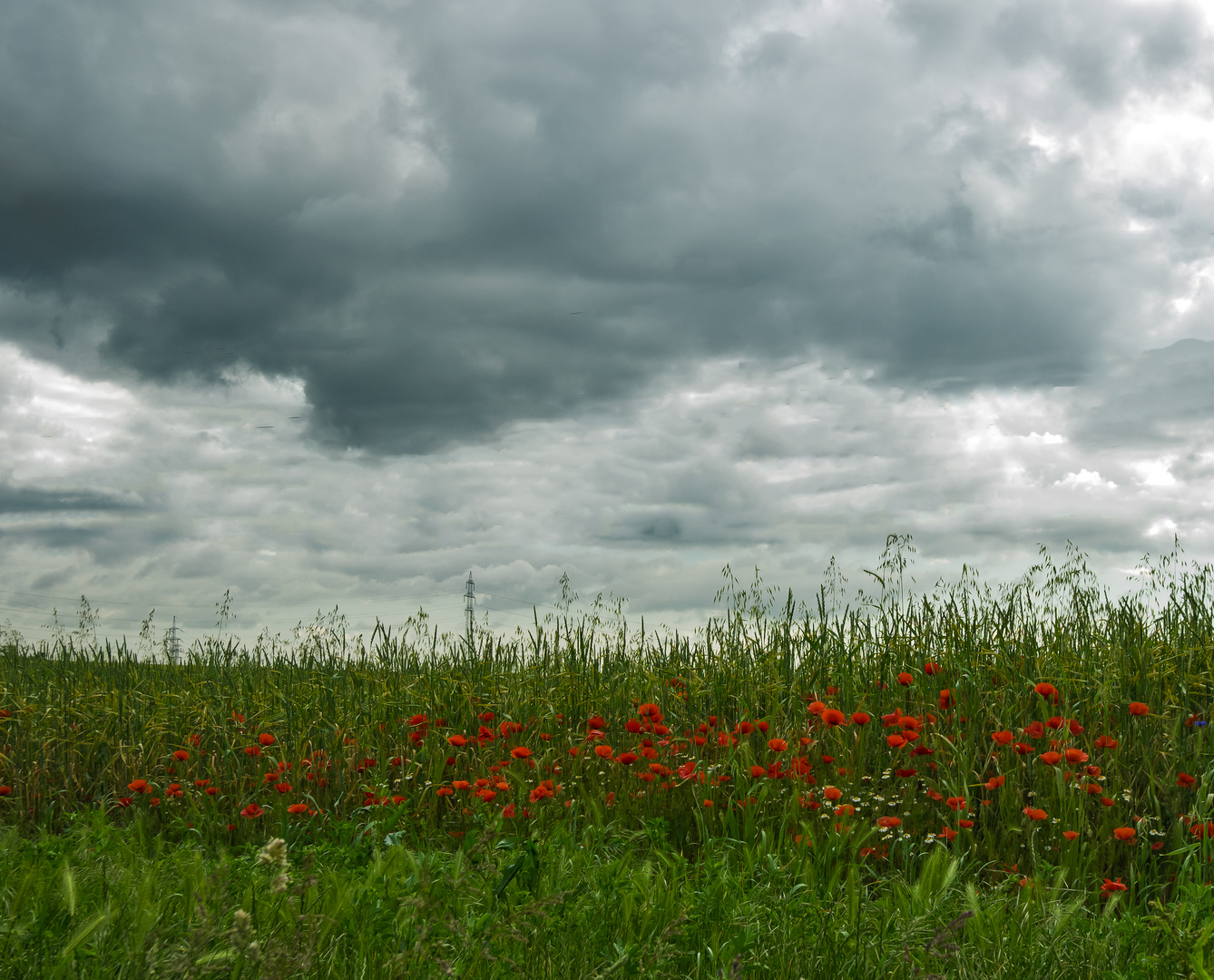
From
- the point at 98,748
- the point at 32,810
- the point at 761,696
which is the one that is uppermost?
the point at 761,696

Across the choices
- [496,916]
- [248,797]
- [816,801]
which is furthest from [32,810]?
[816,801]

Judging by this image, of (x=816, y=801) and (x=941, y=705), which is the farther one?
(x=941, y=705)

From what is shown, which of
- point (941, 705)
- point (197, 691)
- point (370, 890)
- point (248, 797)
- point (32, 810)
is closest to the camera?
point (370, 890)

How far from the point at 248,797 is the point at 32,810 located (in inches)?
67.6

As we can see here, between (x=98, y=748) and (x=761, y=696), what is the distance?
462cm

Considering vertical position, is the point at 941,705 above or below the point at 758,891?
above

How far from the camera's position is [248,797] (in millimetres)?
5230

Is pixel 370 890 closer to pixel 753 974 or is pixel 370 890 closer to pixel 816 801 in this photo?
pixel 753 974

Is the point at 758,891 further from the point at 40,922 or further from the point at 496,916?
the point at 40,922

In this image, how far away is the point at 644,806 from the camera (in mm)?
4344

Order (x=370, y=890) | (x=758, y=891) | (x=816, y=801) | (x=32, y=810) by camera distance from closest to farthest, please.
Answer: (x=370, y=890) < (x=758, y=891) < (x=816, y=801) < (x=32, y=810)

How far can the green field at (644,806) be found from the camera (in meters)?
2.39

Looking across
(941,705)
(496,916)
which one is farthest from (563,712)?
(496,916)

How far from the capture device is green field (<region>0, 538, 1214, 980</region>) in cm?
239
